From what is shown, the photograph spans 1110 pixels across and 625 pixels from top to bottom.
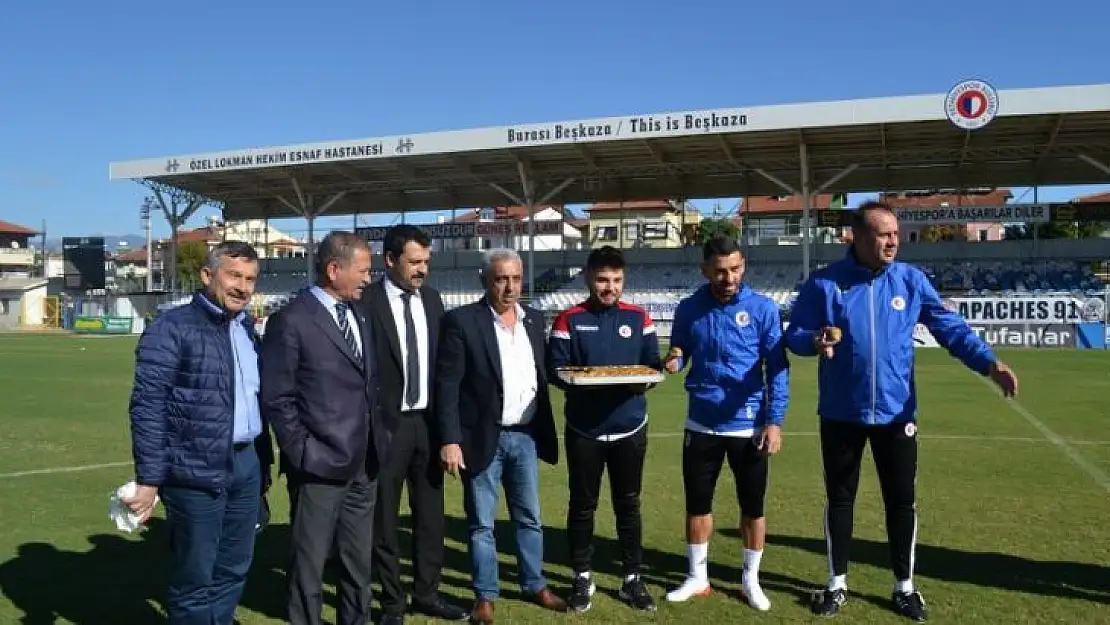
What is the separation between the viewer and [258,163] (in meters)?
31.2

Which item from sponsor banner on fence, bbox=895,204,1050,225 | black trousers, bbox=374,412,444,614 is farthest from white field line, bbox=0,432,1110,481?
sponsor banner on fence, bbox=895,204,1050,225

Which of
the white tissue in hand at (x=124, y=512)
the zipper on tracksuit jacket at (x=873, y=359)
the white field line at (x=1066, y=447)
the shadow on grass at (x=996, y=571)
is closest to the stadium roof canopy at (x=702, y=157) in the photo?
the white field line at (x=1066, y=447)

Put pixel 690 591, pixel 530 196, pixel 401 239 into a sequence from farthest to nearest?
pixel 530 196, pixel 690 591, pixel 401 239

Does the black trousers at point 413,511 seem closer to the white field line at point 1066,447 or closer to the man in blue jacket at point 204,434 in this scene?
the man in blue jacket at point 204,434

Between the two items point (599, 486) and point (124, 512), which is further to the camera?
point (599, 486)

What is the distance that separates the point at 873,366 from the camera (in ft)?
13.6

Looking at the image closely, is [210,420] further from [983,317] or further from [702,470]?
[983,317]

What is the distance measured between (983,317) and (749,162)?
918 centimetres

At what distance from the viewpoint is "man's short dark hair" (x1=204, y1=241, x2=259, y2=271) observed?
3.34 metres

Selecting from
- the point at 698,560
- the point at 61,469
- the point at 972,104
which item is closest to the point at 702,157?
the point at 972,104

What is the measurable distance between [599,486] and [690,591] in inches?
29.8

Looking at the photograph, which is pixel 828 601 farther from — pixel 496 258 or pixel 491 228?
pixel 491 228

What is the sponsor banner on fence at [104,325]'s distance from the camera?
39.4m

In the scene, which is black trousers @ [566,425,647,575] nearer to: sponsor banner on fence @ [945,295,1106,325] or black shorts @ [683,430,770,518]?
black shorts @ [683,430,770,518]
